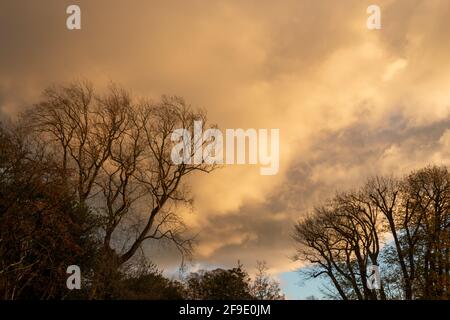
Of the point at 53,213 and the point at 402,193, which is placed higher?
the point at 402,193

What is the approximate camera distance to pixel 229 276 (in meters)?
45.4

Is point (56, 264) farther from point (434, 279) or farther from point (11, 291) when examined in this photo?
point (434, 279)

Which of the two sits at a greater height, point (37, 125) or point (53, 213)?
point (37, 125)
